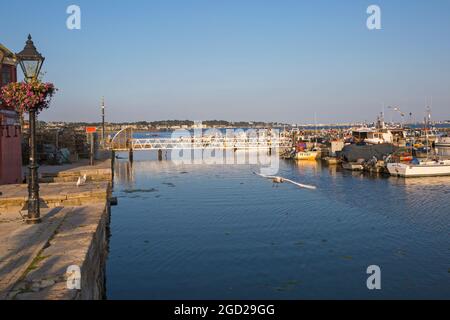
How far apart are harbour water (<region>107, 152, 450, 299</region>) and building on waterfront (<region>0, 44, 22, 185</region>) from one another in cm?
517

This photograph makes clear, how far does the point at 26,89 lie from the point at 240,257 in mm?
8025

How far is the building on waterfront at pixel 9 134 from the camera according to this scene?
2109cm

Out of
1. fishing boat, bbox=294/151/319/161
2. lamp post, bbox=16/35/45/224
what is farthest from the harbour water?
fishing boat, bbox=294/151/319/161

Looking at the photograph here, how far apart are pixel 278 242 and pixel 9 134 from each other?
13182 mm

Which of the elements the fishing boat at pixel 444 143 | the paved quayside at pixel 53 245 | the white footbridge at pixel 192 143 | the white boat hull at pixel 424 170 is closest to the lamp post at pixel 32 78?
the paved quayside at pixel 53 245

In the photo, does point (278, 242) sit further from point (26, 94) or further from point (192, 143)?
point (192, 143)

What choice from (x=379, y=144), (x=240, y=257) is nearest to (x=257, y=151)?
(x=379, y=144)

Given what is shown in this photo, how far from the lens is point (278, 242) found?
17.5 m

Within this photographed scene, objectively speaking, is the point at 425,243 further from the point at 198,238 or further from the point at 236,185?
the point at 236,185

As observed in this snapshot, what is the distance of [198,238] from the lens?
59.8ft

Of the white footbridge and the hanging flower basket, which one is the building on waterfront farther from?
the white footbridge

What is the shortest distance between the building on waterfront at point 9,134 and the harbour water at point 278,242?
17.0 feet

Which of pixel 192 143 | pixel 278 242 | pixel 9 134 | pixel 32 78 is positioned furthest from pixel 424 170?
pixel 192 143

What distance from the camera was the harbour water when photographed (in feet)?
41.8
